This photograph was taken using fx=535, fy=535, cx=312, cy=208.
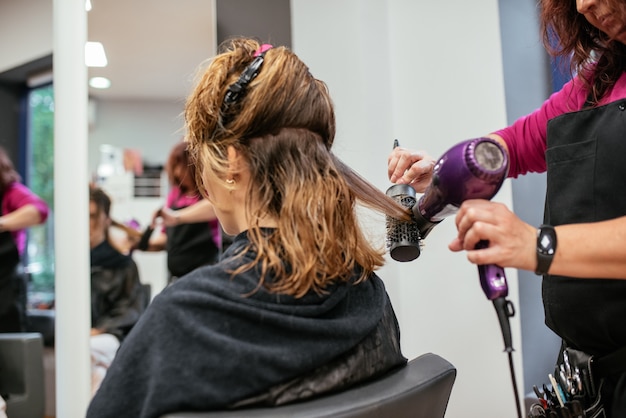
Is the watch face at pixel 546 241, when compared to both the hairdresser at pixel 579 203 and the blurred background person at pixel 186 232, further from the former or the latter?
the blurred background person at pixel 186 232

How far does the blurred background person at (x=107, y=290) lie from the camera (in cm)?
174

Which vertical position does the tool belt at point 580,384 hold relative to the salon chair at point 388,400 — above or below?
below

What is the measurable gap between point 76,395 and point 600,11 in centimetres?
170

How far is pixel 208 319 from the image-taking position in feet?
2.49

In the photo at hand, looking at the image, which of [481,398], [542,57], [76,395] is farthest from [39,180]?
[542,57]

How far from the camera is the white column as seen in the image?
5.48 feet

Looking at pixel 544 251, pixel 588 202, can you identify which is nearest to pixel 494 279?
pixel 544 251

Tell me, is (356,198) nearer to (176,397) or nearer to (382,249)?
(382,249)

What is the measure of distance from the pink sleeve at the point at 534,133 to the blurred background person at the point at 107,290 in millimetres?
1325

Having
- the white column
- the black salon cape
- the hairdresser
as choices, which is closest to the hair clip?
the black salon cape

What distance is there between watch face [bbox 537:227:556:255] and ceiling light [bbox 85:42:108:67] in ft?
5.09

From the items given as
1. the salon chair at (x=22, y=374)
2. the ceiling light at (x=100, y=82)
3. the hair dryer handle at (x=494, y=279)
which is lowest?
the salon chair at (x=22, y=374)

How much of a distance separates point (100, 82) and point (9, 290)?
2.58 ft

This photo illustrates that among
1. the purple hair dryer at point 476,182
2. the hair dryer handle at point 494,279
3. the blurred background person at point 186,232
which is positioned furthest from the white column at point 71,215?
the hair dryer handle at point 494,279
